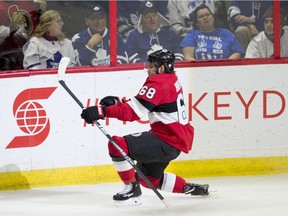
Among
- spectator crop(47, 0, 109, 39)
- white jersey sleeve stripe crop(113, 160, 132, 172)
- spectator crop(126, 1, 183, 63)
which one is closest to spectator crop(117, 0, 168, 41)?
spectator crop(126, 1, 183, 63)

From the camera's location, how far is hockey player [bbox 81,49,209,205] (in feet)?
20.3

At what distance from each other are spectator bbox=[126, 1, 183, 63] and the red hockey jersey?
115cm

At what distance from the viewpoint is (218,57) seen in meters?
7.54

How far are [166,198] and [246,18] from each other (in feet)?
5.39

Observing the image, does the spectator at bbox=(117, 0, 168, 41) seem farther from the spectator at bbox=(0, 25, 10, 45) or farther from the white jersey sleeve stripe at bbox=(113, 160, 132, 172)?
the white jersey sleeve stripe at bbox=(113, 160, 132, 172)

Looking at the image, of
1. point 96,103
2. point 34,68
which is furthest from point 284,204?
point 34,68

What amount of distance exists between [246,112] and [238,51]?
0.47m

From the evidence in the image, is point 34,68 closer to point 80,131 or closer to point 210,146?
point 80,131

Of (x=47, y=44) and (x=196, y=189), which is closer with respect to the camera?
(x=196, y=189)

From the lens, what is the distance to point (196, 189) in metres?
6.70

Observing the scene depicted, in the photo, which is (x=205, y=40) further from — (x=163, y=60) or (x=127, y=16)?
(x=163, y=60)

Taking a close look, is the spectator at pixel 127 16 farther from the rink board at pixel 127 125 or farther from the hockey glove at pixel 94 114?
the hockey glove at pixel 94 114

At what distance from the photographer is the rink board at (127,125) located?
7094mm

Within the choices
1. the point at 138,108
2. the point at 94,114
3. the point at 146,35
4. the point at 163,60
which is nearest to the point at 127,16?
the point at 146,35
